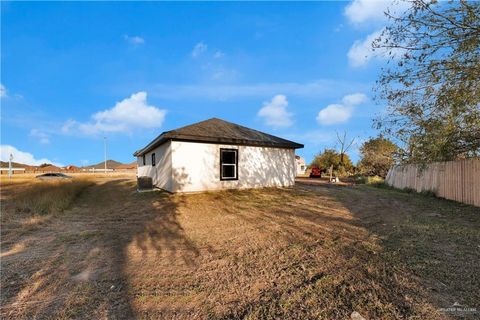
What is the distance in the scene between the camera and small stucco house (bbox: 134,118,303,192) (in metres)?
10.2

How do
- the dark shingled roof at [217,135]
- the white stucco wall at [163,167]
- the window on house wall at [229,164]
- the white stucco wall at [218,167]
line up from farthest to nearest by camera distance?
1. the window on house wall at [229,164]
2. the white stucco wall at [163,167]
3. the white stucco wall at [218,167]
4. the dark shingled roof at [217,135]

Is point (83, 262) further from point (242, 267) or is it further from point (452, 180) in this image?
point (452, 180)

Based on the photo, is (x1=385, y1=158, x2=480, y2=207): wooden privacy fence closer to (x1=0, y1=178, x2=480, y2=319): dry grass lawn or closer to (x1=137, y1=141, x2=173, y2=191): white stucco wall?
(x1=0, y1=178, x2=480, y2=319): dry grass lawn

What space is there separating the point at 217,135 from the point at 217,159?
1116 mm

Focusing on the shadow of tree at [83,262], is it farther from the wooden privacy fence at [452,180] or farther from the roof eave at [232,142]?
the wooden privacy fence at [452,180]

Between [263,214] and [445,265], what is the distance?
13.2 feet

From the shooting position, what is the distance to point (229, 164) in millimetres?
11367

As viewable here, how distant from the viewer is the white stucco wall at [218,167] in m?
10.1

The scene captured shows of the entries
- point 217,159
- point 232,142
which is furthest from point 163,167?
point 232,142

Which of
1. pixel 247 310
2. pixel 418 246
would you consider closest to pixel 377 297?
pixel 247 310

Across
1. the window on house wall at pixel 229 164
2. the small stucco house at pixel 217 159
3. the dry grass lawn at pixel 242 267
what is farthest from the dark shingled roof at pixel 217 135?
the dry grass lawn at pixel 242 267

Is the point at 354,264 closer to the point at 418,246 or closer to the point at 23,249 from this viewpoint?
the point at 418,246

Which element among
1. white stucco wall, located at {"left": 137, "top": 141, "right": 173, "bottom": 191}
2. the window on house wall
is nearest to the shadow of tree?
white stucco wall, located at {"left": 137, "top": 141, "right": 173, "bottom": 191}

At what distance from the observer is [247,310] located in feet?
7.31
